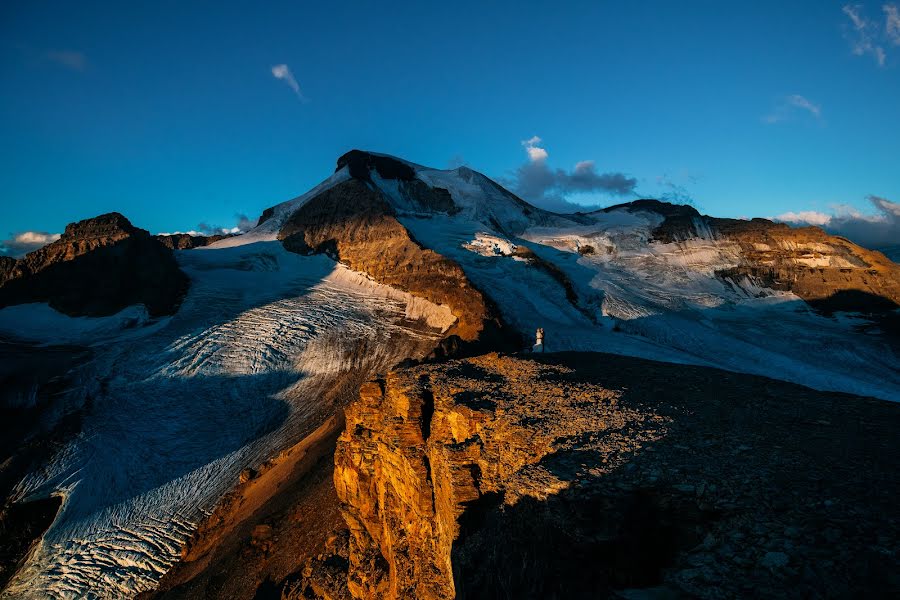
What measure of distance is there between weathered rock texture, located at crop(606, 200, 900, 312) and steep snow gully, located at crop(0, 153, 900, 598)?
0.75 m

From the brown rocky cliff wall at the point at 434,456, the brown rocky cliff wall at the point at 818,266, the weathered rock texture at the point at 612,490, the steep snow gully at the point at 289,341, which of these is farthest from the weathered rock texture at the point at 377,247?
the brown rocky cliff wall at the point at 818,266

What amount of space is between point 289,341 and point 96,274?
55.8ft

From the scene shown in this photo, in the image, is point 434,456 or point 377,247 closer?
point 434,456

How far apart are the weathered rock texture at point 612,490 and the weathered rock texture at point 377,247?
1942 centimetres

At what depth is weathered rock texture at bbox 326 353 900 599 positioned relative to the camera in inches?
150

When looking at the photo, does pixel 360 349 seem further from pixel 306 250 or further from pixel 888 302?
pixel 888 302

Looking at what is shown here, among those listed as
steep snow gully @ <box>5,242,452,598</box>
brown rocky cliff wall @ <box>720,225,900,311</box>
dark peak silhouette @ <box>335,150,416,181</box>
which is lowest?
steep snow gully @ <box>5,242,452,598</box>

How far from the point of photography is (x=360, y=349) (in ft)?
105

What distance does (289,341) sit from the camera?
31.9 m

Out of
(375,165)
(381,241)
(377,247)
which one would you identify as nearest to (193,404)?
(377,247)

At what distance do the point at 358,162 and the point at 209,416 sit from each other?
48.8m

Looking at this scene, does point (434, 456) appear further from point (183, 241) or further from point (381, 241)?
point (183, 241)

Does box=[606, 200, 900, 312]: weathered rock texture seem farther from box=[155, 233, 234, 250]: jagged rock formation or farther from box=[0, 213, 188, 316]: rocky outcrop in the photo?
box=[155, 233, 234, 250]: jagged rock formation

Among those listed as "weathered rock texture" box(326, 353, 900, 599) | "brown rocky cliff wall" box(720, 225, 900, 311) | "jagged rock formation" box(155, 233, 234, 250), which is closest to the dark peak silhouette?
"jagged rock formation" box(155, 233, 234, 250)
